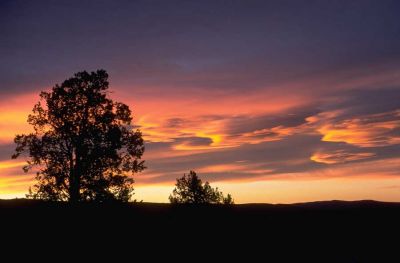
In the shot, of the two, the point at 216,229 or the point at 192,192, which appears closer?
the point at 216,229

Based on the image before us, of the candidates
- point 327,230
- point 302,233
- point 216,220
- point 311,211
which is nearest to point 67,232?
point 216,220

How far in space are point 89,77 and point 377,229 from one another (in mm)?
23212

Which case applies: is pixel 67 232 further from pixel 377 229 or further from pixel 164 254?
pixel 377 229

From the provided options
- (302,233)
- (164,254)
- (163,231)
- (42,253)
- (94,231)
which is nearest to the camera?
(42,253)

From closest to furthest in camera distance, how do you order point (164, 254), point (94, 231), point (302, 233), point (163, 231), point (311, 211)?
point (164, 254) < point (94, 231) < point (163, 231) < point (302, 233) < point (311, 211)

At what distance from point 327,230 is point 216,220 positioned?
193 inches

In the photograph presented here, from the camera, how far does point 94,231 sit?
18234mm

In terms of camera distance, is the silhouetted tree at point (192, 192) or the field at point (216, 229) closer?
the field at point (216, 229)

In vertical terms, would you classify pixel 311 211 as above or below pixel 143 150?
below

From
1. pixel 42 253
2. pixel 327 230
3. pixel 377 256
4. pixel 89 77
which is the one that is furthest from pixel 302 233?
pixel 89 77

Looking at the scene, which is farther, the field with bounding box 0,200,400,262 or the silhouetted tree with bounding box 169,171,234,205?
the silhouetted tree with bounding box 169,171,234,205

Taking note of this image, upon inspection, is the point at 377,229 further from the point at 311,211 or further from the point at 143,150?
the point at 143,150

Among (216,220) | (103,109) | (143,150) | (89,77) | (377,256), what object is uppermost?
(89,77)

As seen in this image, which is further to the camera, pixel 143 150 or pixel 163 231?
pixel 143 150
